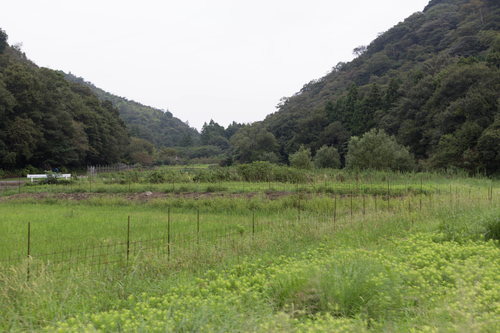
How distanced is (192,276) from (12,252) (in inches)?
174

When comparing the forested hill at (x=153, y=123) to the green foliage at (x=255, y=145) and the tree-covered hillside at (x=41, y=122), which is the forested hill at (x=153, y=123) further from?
the tree-covered hillside at (x=41, y=122)

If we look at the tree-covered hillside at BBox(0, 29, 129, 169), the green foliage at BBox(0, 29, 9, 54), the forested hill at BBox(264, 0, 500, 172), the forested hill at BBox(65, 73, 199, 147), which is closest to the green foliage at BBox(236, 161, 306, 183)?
the forested hill at BBox(264, 0, 500, 172)

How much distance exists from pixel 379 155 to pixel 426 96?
580 inches

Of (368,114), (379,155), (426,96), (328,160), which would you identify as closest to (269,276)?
(379,155)

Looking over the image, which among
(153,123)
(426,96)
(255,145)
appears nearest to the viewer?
(426,96)

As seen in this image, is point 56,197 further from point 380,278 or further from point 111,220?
point 380,278

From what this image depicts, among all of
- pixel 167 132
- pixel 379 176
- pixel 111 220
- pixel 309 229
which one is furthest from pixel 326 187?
pixel 167 132

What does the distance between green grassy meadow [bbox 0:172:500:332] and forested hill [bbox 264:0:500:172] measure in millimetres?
20840

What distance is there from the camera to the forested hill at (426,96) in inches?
1069

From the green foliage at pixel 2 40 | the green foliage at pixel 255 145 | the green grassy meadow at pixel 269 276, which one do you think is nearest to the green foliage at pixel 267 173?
the green grassy meadow at pixel 269 276

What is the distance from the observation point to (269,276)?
465cm

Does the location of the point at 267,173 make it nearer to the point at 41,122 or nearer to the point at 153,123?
the point at 41,122

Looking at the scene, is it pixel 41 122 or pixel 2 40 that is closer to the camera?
pixel 41 122

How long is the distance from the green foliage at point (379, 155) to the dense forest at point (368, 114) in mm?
128
